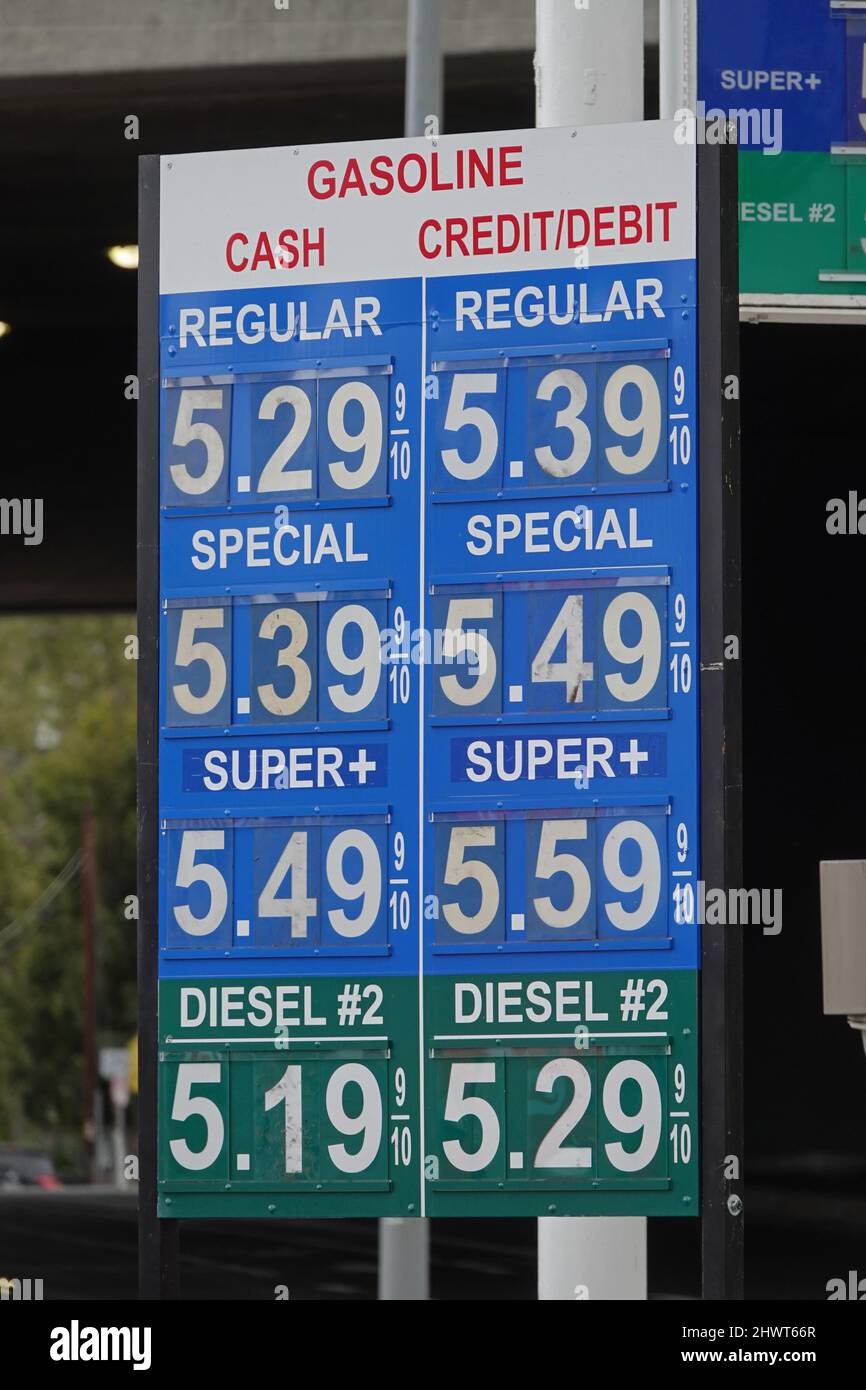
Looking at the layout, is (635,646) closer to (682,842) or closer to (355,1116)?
(682,842)

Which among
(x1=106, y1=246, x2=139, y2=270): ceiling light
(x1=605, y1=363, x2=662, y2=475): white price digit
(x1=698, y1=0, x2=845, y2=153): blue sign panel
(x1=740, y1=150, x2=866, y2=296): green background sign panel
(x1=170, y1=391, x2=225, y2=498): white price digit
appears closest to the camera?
(x1=605, y1=363, x2=662, y2=475): white price digit

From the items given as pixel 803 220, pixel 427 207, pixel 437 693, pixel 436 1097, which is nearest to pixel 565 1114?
pixel 436 1097

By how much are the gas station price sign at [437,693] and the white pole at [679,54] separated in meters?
3.54

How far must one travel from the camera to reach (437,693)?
6.58 metres

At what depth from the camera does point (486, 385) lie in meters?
6.69

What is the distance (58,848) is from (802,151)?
152 feet

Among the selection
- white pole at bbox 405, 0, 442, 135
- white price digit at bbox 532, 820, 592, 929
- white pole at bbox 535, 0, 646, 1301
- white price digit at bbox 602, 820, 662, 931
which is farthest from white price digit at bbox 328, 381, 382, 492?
white pole at bbox 405, 0, 442, 135

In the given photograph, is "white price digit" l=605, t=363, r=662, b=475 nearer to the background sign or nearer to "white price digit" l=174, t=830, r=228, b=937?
"white price digit" l=174, t=830, r=228, b=937

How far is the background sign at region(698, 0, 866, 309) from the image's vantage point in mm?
10477

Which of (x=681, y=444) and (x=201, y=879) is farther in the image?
(x=201, y=879)

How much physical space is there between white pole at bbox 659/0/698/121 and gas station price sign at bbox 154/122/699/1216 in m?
3.54

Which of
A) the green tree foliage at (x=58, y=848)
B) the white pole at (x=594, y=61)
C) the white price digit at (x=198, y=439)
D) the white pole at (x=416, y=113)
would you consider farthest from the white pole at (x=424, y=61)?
the green tree foliage at (x=58, y=848)

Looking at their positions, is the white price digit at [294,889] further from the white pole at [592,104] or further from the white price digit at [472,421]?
the white pole at [592,104]
